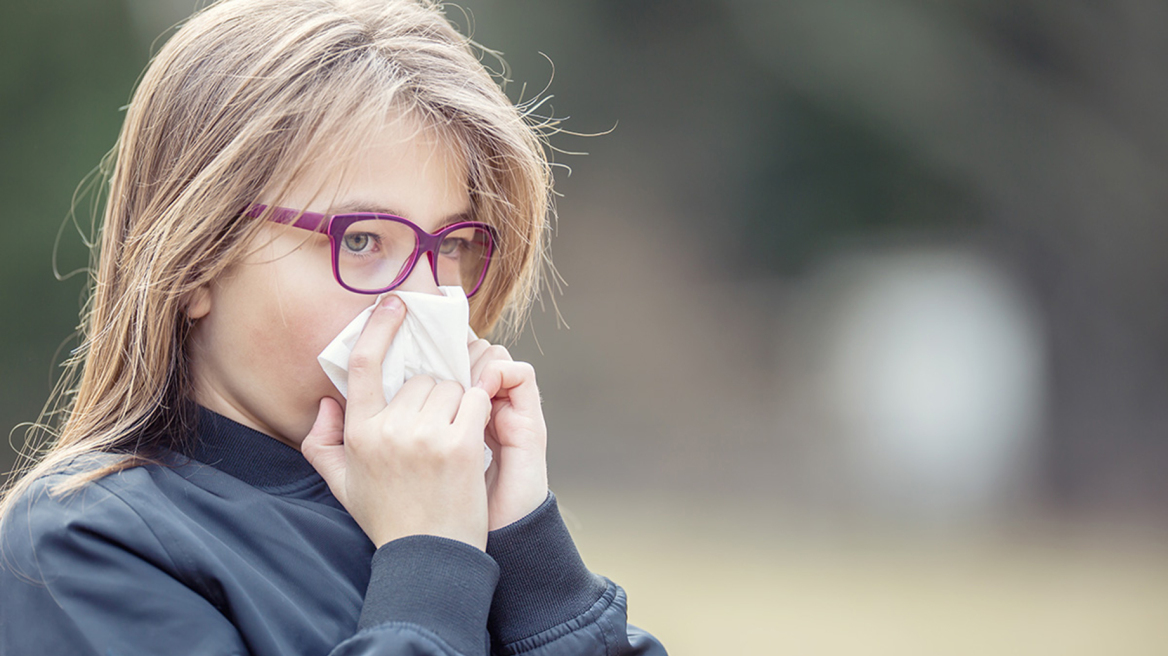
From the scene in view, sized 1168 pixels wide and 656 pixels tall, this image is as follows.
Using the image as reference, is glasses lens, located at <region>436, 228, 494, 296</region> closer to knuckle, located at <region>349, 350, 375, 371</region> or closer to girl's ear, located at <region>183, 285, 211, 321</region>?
knuckle, located at <region>349, 350, 375, 371</region>

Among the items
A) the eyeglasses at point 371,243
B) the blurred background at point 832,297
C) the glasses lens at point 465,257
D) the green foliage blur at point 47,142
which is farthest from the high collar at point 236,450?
the green foliage blur at point 47,142

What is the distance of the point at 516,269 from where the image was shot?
5.81 ft

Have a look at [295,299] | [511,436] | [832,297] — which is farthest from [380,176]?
[832,297]

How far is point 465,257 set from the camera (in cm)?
162

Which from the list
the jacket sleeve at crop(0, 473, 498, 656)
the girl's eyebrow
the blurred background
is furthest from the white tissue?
the blurred background

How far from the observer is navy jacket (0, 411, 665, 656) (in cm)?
108

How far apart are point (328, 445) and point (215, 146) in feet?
1.55

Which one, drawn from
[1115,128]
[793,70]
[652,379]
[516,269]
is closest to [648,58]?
[793,70]

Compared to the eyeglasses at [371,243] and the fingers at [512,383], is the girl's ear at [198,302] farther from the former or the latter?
the fingers at [512,383]

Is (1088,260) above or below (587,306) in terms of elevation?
above

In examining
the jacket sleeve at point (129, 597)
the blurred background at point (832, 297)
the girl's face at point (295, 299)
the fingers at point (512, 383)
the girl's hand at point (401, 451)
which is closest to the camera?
the jacket sleeve at point (129, 597)

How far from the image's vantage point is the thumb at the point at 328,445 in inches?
53.0

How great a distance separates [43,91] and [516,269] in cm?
574

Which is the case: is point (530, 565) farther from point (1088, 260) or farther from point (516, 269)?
point (1088, 260)
